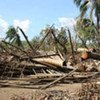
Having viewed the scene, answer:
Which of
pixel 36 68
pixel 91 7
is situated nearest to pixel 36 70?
pixel 36 68

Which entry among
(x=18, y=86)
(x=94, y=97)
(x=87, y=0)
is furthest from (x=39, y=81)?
(x=87, y=0)

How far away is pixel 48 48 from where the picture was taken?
58.7 ft

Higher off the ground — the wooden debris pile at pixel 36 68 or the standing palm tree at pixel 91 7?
the standing palm tree at pixel 91 7

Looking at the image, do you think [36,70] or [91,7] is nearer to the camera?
[36,70]

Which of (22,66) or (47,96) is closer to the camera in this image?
(47,96)

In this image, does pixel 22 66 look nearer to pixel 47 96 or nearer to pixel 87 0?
pixel 47 96

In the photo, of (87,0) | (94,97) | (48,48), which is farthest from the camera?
(87,0)

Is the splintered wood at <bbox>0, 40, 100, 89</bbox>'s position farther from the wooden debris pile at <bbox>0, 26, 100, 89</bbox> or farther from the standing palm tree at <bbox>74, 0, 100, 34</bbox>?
the standing palm tree at <bbox>74, 0, 100, 34</bbox>

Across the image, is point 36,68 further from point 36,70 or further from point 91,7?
point 91,7

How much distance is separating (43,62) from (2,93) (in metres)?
3.18

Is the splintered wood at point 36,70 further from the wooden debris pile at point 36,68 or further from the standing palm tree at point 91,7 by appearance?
the standing palm tree at point 91,7

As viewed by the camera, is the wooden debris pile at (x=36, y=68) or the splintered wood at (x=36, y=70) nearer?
the splintered wood at (x=36, y=70)

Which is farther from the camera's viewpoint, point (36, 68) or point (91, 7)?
point (91, 7)

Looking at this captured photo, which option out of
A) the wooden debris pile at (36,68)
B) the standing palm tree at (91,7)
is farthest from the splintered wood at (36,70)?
the standing palm tree at (91,7)
